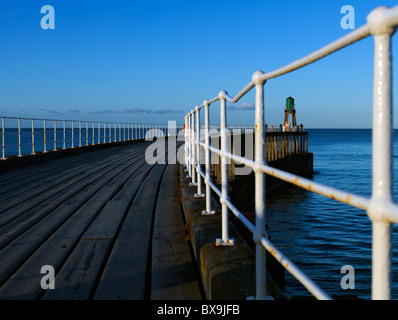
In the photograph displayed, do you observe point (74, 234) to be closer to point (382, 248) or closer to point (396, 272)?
point (382, 248)

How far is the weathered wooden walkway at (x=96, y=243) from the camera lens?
103 inches

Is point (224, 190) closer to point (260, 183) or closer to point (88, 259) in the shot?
point (260, 183)

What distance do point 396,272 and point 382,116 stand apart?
9.31m

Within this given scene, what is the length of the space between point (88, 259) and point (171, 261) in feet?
2.18

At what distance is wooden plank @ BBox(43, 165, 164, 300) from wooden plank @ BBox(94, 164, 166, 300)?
4 centimetres

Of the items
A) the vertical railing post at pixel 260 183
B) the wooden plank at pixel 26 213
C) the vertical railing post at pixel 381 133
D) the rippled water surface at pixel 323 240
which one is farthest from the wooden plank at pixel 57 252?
the rippled water surface at pixel 323 240

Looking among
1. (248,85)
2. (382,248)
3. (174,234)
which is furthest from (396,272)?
(382,248)

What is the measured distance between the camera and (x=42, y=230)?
399 cm

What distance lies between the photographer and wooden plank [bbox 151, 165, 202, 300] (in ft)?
8.43

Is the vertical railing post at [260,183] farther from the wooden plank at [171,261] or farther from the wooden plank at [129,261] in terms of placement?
the wooden plank at [129,261]

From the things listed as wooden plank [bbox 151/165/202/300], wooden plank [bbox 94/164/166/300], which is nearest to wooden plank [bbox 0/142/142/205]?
wooden plank [bbox 94/164/166/300]

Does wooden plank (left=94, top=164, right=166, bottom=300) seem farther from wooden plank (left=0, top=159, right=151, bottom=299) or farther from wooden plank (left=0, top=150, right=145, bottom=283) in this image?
wooden plank (left=0, top=150, right=145, bottom=283)

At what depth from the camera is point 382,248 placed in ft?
3.22

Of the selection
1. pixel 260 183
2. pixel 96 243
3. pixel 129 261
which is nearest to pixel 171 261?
pixel 129 261
